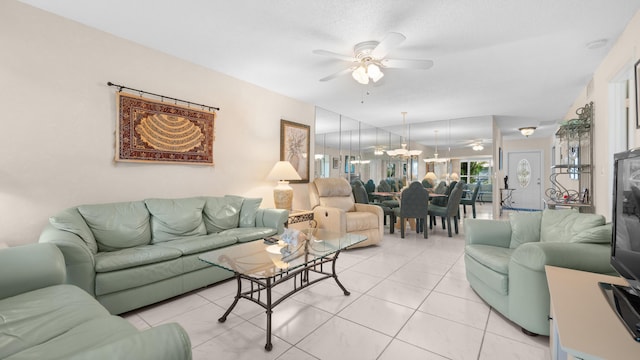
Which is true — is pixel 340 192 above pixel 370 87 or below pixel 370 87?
below

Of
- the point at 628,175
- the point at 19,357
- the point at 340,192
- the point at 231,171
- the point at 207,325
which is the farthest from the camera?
the point at 340,192

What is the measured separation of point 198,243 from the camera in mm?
2592

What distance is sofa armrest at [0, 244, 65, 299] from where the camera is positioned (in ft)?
4.88

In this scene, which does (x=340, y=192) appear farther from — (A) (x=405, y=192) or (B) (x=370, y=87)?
(B) (x=370, y=87)

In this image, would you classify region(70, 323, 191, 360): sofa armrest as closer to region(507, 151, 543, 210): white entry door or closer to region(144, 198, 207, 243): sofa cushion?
region(144, 198, 207, 243): sofa cushion

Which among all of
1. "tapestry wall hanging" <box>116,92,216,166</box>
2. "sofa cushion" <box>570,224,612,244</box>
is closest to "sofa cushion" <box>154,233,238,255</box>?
"tapestry wall hanging" <box>116,92,216,166</box>

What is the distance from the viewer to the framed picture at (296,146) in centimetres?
458

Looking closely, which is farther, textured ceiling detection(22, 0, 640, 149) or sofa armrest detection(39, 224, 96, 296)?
textured ceiling detection(22, 0, 640, 149)

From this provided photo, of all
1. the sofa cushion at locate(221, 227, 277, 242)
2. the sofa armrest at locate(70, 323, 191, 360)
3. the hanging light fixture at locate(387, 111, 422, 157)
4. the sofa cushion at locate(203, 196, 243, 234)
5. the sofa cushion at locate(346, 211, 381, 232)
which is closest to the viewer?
the sofa armrest at locate(70, 323, 191, 360)

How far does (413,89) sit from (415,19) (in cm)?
202

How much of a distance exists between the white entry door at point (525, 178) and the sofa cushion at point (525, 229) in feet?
27.8

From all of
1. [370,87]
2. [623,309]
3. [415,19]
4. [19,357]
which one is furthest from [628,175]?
[370,87]

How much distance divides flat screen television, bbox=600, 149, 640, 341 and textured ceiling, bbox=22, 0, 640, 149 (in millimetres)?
1598

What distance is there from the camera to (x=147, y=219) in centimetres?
270
